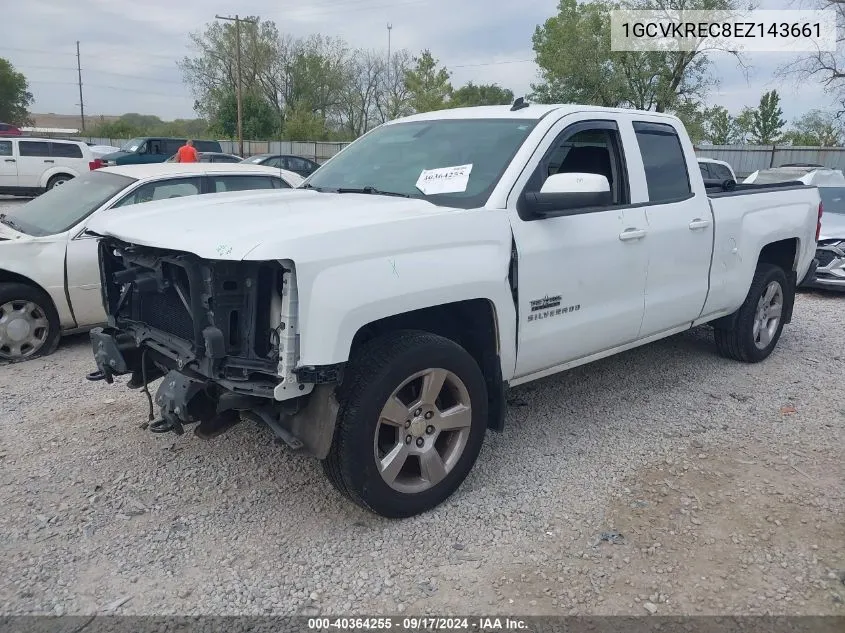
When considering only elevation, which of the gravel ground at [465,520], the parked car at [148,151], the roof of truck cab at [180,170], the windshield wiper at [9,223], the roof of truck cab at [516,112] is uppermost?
the parked car at [148,151]

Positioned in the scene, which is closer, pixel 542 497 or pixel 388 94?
pixel 542 497

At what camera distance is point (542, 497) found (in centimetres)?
359

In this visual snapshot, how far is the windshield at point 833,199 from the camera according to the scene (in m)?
10.2

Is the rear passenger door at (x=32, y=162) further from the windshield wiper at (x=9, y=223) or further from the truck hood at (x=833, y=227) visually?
the truck hood at (x=833, y=227)

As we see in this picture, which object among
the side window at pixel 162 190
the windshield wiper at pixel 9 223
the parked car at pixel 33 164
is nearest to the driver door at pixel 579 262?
the side window at pixel 162 190

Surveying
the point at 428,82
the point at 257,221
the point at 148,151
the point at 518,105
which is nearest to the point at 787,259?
the point at 518,105

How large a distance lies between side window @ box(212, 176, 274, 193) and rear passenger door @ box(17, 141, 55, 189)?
45.5 feet

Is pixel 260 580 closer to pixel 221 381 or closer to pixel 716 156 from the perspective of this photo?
pixel 221 381

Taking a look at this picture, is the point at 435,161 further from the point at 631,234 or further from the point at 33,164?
the point at 33,164

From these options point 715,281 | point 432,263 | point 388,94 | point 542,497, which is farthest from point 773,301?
point 388,94

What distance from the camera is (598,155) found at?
14.1 feet

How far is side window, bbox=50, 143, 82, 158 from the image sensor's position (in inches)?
706

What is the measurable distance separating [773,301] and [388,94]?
57.6m

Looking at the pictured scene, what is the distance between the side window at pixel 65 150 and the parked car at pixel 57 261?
13.4 m
